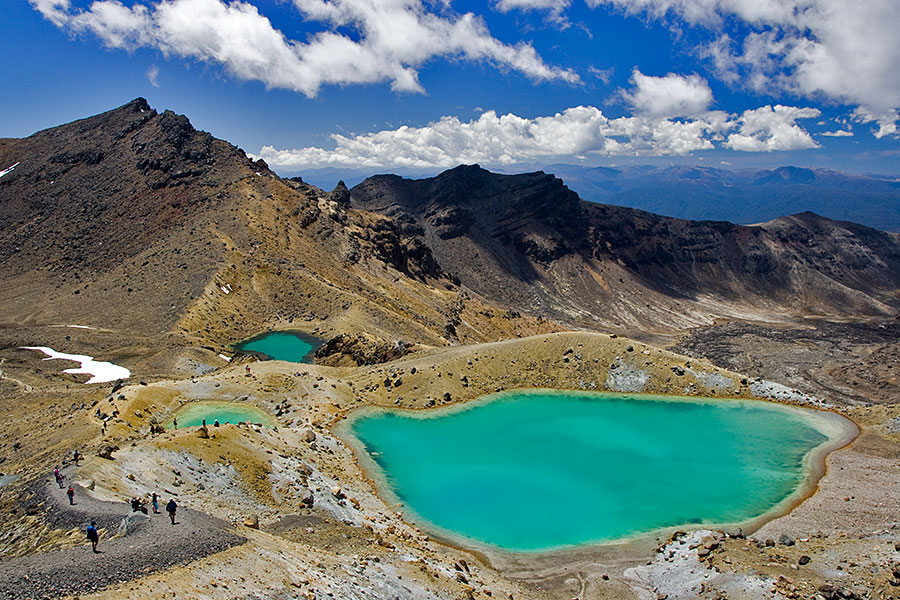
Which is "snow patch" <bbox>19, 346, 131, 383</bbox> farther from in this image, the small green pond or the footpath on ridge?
the footpath on ridge

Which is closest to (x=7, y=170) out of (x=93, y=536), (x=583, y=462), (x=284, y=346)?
(x=284, y=346)

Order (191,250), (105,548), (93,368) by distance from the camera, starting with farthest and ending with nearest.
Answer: (191,250), (93,368), (105,548)

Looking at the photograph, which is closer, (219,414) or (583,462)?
(583,462)

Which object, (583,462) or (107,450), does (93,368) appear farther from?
(583,462)

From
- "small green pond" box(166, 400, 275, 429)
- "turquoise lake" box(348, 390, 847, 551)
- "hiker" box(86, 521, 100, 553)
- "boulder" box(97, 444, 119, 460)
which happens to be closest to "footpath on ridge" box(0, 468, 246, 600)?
"hiker" box(86, 521, 100, 553)

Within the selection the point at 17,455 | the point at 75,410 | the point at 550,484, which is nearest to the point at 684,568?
the point at 550,484

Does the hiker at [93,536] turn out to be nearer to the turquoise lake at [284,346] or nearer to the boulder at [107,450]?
the boulder at [107,450]

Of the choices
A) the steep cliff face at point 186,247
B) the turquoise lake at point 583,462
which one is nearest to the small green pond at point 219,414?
the turquoise lake at point 583,462
